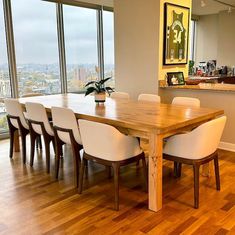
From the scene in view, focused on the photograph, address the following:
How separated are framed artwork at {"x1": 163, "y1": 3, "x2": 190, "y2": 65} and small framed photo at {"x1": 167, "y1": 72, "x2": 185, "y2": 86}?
0.20 m

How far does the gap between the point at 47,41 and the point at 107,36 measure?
1696 mm

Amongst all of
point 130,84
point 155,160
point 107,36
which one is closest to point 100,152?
point 155,160

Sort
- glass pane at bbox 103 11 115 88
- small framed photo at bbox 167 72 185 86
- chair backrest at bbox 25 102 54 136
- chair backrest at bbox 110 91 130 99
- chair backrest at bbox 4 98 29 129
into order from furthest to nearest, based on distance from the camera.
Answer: glass pane at bbox 103 11 115 88 < small framed photo at bbox 167 72 185 86 < chair backrest at bbox 110 91 130 99 < chair backrest at bbox 4 98 29 129 < chair backrest at bbox 25 102 54 136

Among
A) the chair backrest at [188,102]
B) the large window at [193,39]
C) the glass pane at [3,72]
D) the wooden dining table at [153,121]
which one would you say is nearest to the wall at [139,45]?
the chair backrest at [188,102]

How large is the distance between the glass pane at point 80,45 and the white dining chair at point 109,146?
12.4ft

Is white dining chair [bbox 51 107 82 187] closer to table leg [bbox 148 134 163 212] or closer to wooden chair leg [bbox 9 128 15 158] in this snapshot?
table leg [bbox 148 134 163 212]

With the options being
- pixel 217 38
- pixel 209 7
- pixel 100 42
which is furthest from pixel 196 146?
pixel 217 38

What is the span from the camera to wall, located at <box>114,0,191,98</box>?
462cm

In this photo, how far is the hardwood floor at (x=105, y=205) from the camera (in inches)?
90.0

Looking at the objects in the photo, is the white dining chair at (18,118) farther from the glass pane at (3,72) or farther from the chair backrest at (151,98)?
the chair backrest at (151,98)

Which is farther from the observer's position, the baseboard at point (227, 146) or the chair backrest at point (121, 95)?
the chair backrest at point (121, 95)

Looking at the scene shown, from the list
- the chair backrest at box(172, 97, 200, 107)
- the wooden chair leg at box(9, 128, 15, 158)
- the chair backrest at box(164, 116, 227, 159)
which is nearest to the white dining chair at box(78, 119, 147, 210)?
the chair backrest at box(164, 116, 227, 159)

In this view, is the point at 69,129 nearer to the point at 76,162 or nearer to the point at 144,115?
the point at 76,162

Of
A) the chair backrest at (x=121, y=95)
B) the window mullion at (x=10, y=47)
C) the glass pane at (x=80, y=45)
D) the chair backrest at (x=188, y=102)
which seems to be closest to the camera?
the chair backrest at (x=188, y=102)
